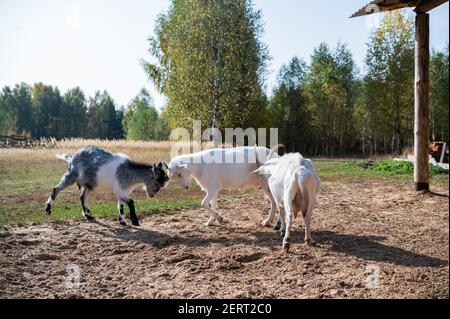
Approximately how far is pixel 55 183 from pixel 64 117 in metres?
4.95

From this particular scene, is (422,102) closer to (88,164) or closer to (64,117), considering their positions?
(88,164)

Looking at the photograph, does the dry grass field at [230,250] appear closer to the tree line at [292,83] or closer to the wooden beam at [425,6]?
the wooden beam at [425,6]

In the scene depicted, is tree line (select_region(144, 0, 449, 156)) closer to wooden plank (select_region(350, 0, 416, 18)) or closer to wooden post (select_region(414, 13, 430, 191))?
wooden post (select_region(414, 13, 430, 191))

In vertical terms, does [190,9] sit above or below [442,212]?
above

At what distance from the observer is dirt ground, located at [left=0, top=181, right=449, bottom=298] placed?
13.8ft

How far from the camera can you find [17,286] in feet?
15.3

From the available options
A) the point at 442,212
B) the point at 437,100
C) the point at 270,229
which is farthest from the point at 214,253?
the point at 437,100

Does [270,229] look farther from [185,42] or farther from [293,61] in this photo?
[293,61]

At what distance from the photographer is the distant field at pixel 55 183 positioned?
350 inches

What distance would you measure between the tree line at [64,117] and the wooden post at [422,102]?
9536 millimetres

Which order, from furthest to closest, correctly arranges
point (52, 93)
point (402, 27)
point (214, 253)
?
1. point (402, 27)
2. point (52, 93)
3. point (214, 253)

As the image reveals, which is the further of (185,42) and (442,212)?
(185,42)

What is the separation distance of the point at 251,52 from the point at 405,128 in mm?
14874

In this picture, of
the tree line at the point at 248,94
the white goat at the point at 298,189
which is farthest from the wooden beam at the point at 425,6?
the white goat at the point at 298,189
